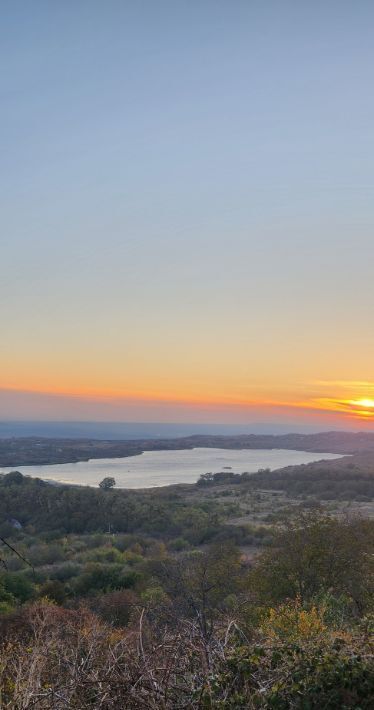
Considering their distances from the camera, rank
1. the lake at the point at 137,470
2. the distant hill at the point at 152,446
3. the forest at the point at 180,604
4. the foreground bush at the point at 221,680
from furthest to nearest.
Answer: the distant hill at the point at 152,446, the lake at the point at 137,470, the forest at the point at 180,604, the foreground bush at the point at 221,680

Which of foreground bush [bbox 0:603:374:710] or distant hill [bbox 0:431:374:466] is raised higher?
foreground bush [bbox 0:603:374:710]

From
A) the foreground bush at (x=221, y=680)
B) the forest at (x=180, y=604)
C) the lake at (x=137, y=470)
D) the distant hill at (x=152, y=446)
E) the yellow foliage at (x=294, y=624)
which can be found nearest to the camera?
the foreground bush at (x=221, y=680)

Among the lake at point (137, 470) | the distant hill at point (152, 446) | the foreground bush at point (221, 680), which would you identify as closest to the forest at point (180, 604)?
the foreground bush at point (221, 680)

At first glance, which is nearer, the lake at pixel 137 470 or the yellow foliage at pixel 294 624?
the yellow foliage at pixel 294 624

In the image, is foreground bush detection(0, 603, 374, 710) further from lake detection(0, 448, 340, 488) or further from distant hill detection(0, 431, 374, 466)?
distant hill detection(0, 431, 374, 466)

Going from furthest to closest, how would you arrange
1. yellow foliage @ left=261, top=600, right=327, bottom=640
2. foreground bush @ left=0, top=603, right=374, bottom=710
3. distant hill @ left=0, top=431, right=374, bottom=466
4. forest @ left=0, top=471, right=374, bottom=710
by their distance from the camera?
distant hill @ left=0, top=431, right=374, bottom=466 → yellow foliage @ left=261, top=600, right=327, bottom=640 → forest @ left=0, top=471, right=374, bottom=710 → foreground bush @ left=0, top=603, right=374, bottom=710

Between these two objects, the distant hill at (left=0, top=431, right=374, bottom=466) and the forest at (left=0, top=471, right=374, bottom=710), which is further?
the distant hill at (left=0, top=431, right=374, bottom=466)

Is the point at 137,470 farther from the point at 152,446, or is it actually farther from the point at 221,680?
the point at 221,680

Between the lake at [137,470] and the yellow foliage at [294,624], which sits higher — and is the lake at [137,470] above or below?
below

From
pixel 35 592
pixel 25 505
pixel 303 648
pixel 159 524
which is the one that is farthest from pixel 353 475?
pixel 303 648

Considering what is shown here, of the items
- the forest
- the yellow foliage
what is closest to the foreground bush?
the forest

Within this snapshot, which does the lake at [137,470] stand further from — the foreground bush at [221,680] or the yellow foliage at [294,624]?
the foreground bush at [221,680]
